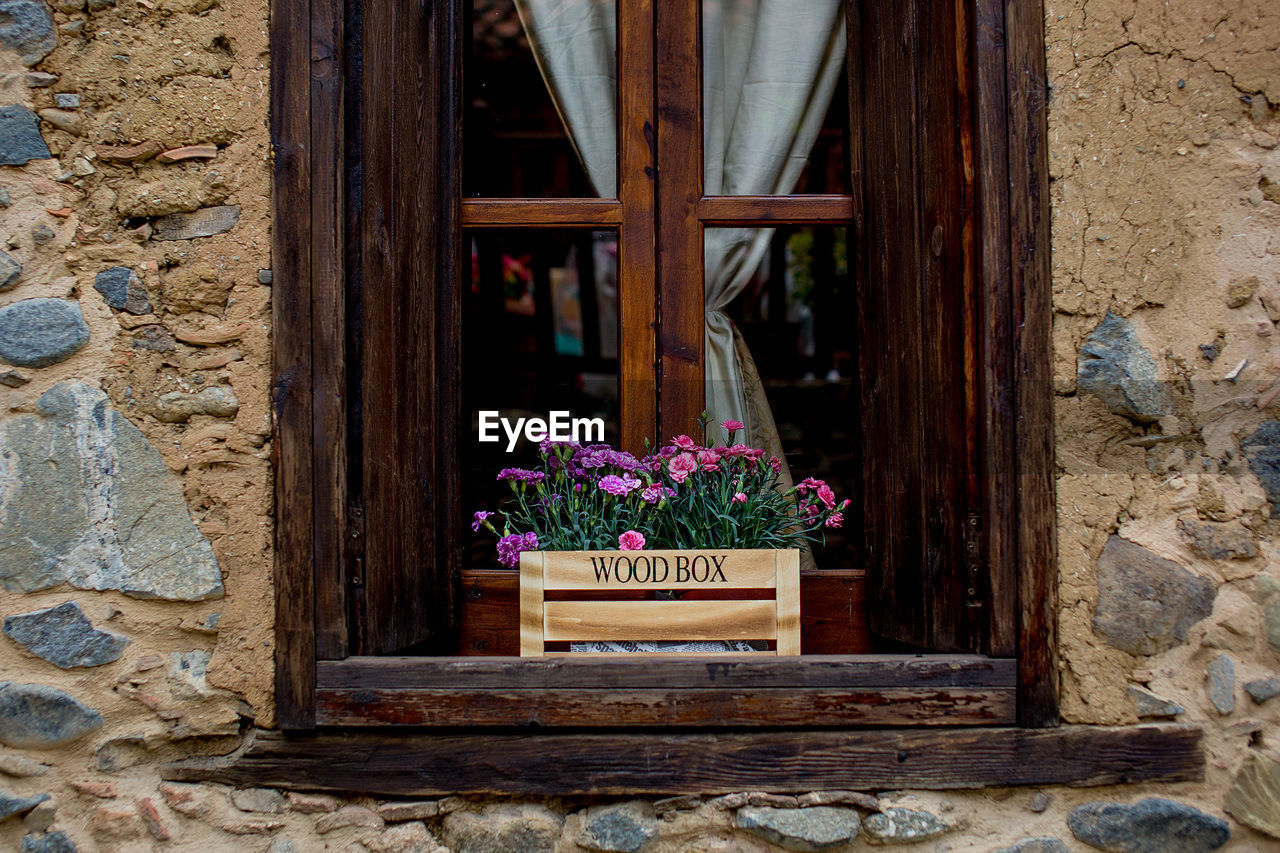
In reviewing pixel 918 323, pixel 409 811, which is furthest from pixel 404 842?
pixel 918 323

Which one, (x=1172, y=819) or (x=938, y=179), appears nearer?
(x=1172, y=819)

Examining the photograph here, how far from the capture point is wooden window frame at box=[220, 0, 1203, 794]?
148cm

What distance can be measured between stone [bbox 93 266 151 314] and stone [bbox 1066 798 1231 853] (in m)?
1.92

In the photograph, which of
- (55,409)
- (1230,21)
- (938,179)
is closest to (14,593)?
(55,409)

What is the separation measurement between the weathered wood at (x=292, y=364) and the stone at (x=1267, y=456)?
1.66 metres

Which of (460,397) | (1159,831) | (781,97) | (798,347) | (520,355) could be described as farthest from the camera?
(798,347)

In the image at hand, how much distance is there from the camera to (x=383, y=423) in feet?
5.22

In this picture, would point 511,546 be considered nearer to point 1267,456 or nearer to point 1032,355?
point 1032,355

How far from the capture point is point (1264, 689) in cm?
147

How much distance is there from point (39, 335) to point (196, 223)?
338mm

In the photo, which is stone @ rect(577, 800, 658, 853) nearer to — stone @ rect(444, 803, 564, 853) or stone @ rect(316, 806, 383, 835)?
stone @ rect(444, 803, 564, 853)

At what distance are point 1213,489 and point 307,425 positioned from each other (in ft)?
5.27

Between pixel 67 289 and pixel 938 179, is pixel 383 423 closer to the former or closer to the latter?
pixel 67 289

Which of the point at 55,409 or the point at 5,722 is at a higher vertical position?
the point at 55,409
